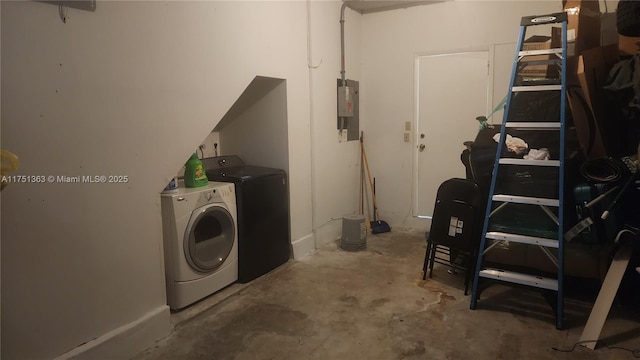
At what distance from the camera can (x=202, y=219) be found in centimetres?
304

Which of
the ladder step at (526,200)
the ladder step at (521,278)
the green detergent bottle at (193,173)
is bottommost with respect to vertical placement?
the ladder step at (521,278)

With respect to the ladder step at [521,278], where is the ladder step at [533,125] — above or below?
above

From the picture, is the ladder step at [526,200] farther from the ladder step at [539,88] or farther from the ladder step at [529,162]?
the ladder step at [539,88]

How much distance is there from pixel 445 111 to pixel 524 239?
2.15m

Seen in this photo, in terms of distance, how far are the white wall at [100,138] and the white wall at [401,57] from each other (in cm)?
197

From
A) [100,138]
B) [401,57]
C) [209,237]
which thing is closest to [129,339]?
[209,237]

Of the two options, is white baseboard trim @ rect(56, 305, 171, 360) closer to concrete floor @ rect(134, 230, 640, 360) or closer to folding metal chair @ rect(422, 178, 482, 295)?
concrete floor @ rect(134, 230, 640, 360)

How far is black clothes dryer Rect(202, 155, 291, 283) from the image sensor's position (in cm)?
330

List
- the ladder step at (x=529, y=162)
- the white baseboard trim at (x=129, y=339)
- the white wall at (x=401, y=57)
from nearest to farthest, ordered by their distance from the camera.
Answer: the white baseboard trim at (x=129, y=339), the ladder step at (x=529, y=162), the white wall at (x=401, y=57)

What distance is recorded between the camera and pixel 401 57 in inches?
185

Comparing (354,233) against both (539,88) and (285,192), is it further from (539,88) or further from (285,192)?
(539,88)

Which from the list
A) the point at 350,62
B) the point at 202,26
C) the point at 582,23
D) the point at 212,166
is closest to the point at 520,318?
the point at 582,23

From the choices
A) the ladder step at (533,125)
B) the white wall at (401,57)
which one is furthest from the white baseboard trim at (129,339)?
the white wall at (401,57)

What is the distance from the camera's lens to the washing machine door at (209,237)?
2863mm
